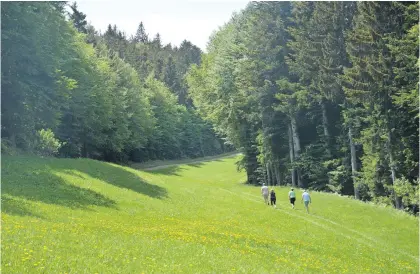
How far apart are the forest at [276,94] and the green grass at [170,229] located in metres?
5.26

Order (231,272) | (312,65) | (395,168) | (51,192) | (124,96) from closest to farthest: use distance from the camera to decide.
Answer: (231,272)
(51,192)
(395,168)
(312,65)
(124,96)

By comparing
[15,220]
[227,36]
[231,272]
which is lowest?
[231,272]

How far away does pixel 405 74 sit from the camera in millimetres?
32125

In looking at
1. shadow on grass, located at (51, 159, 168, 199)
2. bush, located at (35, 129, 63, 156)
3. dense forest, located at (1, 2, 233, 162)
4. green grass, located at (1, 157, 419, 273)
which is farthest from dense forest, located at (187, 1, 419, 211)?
bush, located at (35, 129, 63, 156)

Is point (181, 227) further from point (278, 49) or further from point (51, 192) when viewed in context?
point (278, 49)

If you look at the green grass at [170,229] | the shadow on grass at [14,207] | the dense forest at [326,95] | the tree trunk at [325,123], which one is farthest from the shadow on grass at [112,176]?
the tree trunk at [325,123]

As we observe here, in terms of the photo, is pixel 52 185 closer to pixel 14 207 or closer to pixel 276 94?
pixel 14 207

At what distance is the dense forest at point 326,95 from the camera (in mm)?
35344

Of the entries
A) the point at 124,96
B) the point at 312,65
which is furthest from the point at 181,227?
the point at 124,96

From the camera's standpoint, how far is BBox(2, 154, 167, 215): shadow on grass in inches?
886

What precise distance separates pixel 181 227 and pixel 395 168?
22.1 meters

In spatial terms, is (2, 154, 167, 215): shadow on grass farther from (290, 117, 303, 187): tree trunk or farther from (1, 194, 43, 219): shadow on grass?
(290, 117, 303, 187): tree trunk

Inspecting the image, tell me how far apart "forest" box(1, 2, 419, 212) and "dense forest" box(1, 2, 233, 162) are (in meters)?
0.15

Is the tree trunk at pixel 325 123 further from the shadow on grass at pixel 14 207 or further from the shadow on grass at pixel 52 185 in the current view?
the shadow on grass at pixel 14 207
